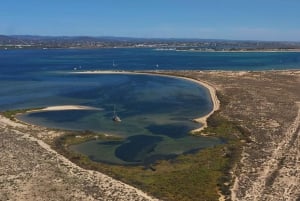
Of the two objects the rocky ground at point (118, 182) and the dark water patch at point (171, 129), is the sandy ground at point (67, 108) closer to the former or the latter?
the rocky ground at point (118, 182)

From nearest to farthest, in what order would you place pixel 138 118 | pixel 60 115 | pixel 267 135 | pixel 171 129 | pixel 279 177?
pixel 279 177, pixel 267 135, pixel 171 129, pixel 138 118, pixel 60 115

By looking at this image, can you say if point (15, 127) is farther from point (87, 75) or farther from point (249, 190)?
point (87, 75)

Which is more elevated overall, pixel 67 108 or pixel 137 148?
pixel 137 148

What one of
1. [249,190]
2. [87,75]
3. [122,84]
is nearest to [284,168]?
[249,190]

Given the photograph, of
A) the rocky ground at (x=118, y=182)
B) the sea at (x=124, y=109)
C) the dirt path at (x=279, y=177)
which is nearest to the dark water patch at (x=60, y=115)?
the sea at (x=124, y=109)

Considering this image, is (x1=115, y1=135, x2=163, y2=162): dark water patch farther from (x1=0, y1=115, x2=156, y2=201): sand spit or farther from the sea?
(x1=0, y1=115, x2=156, y2=201): sand spit

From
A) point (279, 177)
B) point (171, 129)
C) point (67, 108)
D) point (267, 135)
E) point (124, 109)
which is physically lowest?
point (67, 108)

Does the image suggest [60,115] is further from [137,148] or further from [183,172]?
[183,172]

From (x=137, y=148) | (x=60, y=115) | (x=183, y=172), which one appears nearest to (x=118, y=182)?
(x=183, y=172)

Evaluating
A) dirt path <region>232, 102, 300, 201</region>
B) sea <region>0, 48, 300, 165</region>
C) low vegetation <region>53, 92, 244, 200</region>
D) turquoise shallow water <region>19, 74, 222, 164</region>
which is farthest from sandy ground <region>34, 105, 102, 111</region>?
dirt path <region>232, 102, 300, 201</region>
